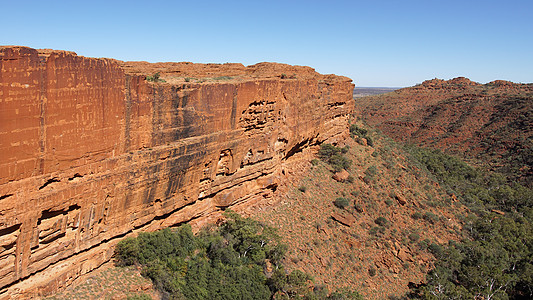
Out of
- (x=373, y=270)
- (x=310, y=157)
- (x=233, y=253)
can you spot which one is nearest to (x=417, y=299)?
(x=373, y=270)

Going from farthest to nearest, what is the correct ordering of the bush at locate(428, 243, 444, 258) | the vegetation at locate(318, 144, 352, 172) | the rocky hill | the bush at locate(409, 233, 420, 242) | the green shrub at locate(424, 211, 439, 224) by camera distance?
1. the rocky hill
2. the vegetation at locate(318, 144, 352, 172)
3. the green shrub at locate(424, 211, 439, 224)
4. the bush at locate(409, 233, 420, 242)
5. the bush at locate(428, 243, 444, 258)

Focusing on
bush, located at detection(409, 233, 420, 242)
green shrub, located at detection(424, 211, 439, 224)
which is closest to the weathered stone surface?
bush, located at detection(409, 233, 420, 242)

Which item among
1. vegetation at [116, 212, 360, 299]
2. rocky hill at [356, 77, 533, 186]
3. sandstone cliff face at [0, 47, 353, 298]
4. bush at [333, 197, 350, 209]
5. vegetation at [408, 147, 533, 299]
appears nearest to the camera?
sandstone cliff face at [0, 47, 353, 298]

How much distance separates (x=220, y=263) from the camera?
634 inches

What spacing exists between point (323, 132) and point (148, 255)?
17275 millimetres

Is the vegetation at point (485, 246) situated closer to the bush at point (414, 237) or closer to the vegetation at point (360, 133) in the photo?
the bush at point (414, 237)

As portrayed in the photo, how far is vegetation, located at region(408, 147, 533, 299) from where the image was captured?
20.3m

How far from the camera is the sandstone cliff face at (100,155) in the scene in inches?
395

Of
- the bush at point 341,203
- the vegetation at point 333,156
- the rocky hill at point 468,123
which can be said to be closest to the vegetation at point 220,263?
the bush at point 341,203

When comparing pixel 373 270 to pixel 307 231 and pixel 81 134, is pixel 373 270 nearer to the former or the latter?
pixel 307 231

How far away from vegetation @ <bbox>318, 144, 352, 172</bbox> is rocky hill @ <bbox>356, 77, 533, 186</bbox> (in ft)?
84.2

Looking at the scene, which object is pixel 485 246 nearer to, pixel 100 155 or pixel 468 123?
pixel 100 155

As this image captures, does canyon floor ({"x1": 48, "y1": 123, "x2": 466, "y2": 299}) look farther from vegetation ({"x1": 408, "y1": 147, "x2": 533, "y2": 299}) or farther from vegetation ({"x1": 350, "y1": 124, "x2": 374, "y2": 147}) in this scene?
vegetation ({"x1": 350, "y1": 124, "x2": 374, "y2": 147})

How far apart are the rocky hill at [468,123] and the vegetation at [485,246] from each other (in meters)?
6.59
